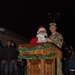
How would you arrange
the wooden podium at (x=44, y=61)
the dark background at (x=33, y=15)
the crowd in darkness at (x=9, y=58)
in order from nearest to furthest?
the wooden podium at (x=44, y=61), the crowd in darkness at (x=9, y=58), the dark background at (x=33, y=15)

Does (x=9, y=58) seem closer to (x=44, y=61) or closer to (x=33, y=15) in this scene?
(x=44, y=61)

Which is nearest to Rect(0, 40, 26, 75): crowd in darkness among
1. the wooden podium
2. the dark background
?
the wooden podium

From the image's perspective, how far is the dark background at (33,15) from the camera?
19.0 meters

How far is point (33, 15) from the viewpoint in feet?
70.3

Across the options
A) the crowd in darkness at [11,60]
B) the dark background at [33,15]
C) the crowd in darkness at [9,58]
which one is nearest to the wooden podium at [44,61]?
the crowd in darkness at [11,60]

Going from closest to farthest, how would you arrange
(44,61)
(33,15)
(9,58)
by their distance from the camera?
1. (44,61)
2. (9,58)
3. (33,15)

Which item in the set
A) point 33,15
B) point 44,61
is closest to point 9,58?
point 44,61

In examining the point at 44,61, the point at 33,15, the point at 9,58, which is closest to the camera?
the point at 44,61

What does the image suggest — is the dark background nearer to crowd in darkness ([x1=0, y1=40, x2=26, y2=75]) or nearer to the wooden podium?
crowd in darkness ([x1=0, y1=40, x2=26, y2=75])

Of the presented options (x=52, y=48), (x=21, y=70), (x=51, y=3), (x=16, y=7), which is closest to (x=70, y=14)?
(x=51, y=3)

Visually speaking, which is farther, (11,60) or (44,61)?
(11,60)

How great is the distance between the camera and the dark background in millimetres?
18953

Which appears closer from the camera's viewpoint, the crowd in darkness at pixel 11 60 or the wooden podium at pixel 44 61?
the wooden podium at pixel 44 61

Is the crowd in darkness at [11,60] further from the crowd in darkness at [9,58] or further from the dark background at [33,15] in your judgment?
the dark background at [33,15]
